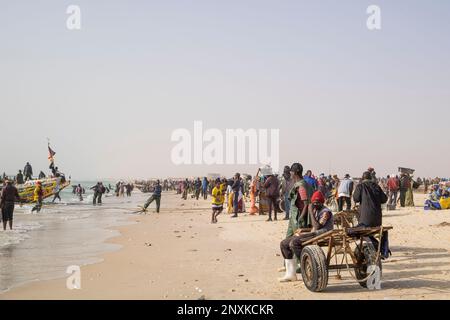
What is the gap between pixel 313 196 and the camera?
8.20 meters

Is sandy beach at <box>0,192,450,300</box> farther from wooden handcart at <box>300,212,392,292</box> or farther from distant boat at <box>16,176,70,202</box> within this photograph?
distant boat at <box>16,176,70,202</box>

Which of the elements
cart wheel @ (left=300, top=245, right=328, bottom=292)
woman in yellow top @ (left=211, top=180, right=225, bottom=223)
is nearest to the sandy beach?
cart wheel @ (left=300, top=245, right=328, bottom=292)

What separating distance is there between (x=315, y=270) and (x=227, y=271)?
268cm

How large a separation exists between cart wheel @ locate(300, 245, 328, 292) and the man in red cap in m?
0.45

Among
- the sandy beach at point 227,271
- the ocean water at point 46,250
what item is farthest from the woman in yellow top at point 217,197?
the ocean water at point 46,250

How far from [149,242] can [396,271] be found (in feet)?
26.0

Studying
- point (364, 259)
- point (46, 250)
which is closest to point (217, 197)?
point (46, 250)

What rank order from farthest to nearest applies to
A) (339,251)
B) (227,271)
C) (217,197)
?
(217,197) < (227,271) < (339,251)

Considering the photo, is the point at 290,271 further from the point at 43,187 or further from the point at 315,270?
the point at 43,187

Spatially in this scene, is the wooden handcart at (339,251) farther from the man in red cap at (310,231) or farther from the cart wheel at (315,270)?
the man in red cap at (310,231)

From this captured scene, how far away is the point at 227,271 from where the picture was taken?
9383 millimetres

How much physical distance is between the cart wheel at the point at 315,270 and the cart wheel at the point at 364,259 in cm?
78

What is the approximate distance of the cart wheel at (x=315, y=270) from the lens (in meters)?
7.11
